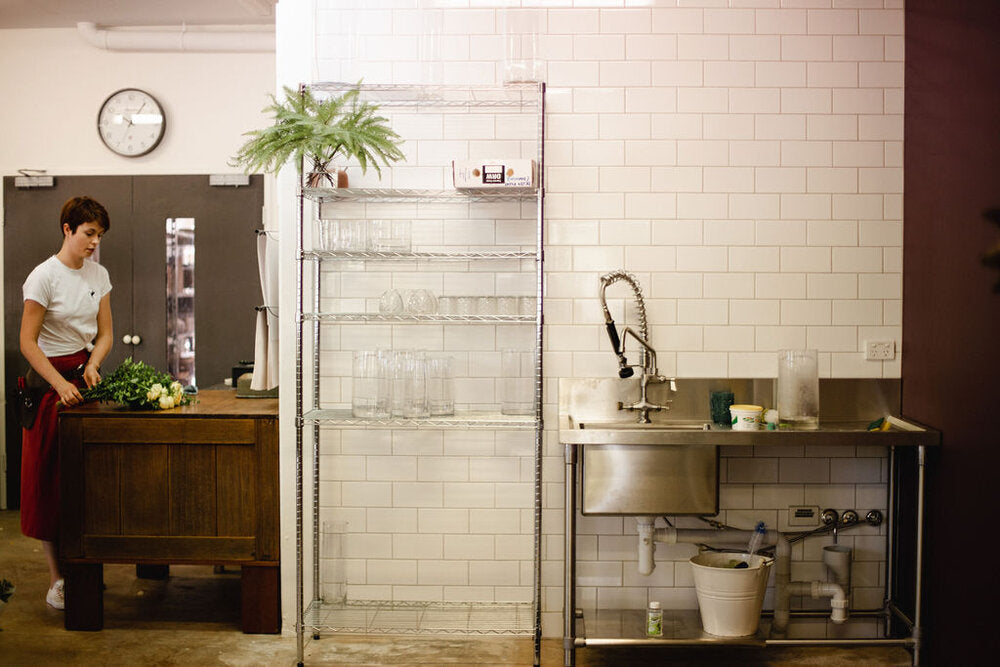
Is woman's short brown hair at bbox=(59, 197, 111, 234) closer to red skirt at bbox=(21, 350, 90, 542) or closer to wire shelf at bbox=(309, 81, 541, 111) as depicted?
red skirt at bbox=(21, 350, 90, 542)

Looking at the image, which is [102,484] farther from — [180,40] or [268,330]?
[180,40]

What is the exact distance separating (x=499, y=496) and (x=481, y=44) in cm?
194

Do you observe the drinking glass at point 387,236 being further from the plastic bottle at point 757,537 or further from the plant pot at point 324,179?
the plastic bottle at point 757,537

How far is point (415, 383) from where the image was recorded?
3627 mm

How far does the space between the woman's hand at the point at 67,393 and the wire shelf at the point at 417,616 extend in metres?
1.37

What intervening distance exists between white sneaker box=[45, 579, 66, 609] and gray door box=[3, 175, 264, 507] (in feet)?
6.18

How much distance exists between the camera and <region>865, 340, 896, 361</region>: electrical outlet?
384cm

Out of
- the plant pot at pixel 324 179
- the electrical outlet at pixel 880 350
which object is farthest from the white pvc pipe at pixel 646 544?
the plant pot at pixel 324 179

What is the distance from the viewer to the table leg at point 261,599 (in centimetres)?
387

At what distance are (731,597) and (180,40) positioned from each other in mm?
4626

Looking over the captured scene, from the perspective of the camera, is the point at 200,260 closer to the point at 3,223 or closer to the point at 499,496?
the point at 3,223

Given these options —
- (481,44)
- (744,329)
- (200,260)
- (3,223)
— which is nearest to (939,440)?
(744,329)

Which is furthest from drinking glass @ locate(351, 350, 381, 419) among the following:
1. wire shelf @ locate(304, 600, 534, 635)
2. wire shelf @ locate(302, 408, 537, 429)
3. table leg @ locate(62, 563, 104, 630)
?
table leg @ locate(62, 563, 104, 630)

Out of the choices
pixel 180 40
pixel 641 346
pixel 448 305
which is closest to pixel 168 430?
pixel 448 305
